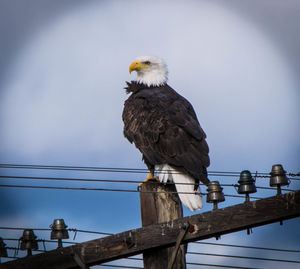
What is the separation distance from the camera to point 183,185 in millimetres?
6605

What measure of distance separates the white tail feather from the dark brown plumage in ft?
0.22

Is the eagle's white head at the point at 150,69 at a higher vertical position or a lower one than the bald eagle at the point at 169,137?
higher

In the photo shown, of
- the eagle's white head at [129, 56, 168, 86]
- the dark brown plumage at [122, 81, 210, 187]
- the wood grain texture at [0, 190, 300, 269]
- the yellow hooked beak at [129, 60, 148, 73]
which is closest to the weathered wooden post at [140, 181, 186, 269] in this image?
the wood grain texture at [0, 190, 300, 269]

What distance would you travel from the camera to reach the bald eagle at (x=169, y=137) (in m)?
6.79

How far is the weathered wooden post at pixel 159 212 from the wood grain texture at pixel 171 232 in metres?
0.14

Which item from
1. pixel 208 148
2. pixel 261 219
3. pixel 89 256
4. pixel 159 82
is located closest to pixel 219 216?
pixel 261 219

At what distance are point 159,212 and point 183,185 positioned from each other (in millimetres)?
903

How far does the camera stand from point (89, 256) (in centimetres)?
558

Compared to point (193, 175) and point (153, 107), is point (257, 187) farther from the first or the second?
point (153, 107)

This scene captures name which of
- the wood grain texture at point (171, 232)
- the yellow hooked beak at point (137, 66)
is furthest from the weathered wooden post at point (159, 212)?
the yellow hooked beak at point (137, 66)

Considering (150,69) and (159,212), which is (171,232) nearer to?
(159,212)

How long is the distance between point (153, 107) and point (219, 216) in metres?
2.95

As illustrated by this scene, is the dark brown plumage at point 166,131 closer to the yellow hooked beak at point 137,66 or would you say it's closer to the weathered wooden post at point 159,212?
the yellow hooked beak at point 137,66

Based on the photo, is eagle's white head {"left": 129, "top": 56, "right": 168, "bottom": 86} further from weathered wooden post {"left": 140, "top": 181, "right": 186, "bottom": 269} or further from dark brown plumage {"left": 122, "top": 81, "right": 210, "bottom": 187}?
weathered wooden post {"left": 140, "top": 181, "right": 186, "bottom": 269}
